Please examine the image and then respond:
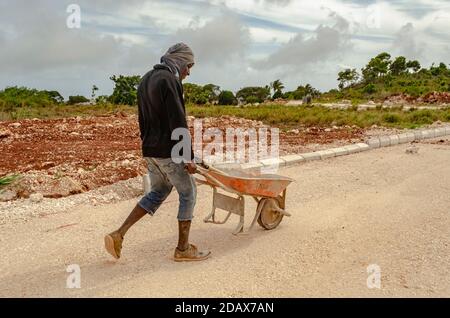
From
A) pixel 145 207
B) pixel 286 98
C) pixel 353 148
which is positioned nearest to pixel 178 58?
pixel 145 207

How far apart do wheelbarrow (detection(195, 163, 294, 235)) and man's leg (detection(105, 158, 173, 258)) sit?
0.39 meters

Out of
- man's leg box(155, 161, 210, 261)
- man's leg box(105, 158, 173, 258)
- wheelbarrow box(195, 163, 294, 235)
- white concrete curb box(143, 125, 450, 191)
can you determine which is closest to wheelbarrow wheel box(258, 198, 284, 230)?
wheelbarrow box(195, 163, 294, 235)

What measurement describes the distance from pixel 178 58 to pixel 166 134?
2.16 feet

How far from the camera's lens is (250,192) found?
16.2ft

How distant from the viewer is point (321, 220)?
18.8 ft

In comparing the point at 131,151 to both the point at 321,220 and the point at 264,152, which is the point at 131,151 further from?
the point at 321,220

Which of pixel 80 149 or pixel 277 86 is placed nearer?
pixel 80 149

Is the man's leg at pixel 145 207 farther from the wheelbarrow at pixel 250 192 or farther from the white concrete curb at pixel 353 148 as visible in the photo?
the white concrete curb at pixel 353 148

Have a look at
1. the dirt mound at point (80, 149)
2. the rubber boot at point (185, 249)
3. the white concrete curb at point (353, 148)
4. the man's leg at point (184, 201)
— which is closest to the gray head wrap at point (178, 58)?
the man's leg at point (184, 201)

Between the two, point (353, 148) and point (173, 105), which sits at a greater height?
point (173, 105)

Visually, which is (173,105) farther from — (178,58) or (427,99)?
(427,99)

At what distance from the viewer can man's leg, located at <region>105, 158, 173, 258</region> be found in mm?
4309
